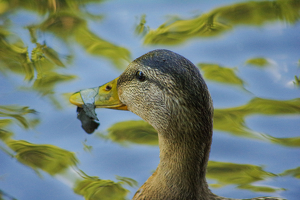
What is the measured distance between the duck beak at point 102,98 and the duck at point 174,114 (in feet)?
0.36

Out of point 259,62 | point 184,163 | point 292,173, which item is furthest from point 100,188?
point 259,62

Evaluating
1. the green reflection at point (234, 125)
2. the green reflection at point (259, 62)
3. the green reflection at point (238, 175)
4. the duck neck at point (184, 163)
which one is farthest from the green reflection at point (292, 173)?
the green reflection at point (259, 62)

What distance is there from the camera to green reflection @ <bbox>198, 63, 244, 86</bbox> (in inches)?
238

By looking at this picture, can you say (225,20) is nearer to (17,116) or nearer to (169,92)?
(17,116)

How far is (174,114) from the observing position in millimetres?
3496

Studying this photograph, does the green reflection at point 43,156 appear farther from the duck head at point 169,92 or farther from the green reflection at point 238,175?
the green reflection at point 238,175

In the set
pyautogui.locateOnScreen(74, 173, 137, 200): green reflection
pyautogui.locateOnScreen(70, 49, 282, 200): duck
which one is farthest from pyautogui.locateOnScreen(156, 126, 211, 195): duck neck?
pyautogui.locateOnScreen(74, 173, 137, 200): green reflection

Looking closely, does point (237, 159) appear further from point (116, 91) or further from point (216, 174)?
point (116, 91)

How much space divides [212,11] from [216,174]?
2.97 m

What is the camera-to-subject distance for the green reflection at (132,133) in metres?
5.25

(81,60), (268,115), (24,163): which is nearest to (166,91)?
(24,163)

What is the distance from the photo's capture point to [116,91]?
421 cm

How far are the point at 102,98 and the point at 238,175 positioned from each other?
1.75 metres

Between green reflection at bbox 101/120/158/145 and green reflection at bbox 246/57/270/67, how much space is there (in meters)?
1.85
